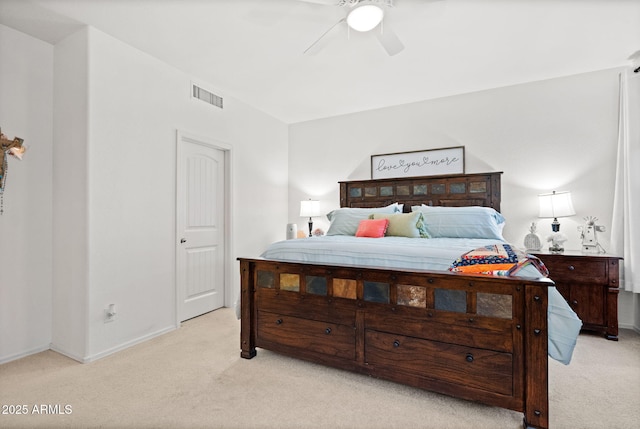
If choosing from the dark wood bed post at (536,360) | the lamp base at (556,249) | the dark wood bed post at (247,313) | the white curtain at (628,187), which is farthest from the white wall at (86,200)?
the white curtain at (628,187)

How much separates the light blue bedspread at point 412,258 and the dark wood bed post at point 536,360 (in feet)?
0.23

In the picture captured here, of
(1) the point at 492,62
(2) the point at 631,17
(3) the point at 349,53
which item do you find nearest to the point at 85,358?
(3) the point at 349,53

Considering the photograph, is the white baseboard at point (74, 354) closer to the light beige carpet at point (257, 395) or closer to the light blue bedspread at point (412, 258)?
the light beige carpet at point (257, 395)

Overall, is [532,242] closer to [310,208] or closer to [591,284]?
[591,284]

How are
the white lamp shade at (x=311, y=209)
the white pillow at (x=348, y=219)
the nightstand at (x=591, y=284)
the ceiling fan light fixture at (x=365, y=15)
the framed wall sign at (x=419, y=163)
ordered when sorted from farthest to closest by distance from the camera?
the white lamp shade at (x=311, y=209) < the framed wall sign at (x=419, y=163) < the white pillow at (x=348, y=219) < the nightstand at (x=591, y=284) < the ceiling fan light fixture at (x=365, y=15)

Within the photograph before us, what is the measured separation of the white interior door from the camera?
323 centimetres

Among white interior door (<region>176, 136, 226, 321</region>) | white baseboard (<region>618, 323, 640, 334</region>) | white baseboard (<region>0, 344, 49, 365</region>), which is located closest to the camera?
white baseboard (<region>0, 344, 49, 365</region>)

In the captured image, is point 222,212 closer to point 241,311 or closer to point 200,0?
point 241,311

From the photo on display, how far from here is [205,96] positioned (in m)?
3.45

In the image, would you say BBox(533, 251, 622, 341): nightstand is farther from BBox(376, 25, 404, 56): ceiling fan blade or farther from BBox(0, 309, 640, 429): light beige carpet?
BBox(376, 25, 404, 56): ceiling fan blade

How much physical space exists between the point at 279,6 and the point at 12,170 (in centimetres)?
245

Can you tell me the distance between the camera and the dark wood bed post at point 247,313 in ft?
7.88

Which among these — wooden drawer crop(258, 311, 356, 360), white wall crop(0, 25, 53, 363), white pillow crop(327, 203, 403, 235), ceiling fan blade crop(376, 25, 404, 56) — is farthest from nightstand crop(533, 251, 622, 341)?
Answer: white wall crop(0, 25, 53, 363)

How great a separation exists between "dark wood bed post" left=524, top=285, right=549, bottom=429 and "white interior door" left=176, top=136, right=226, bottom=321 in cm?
295
